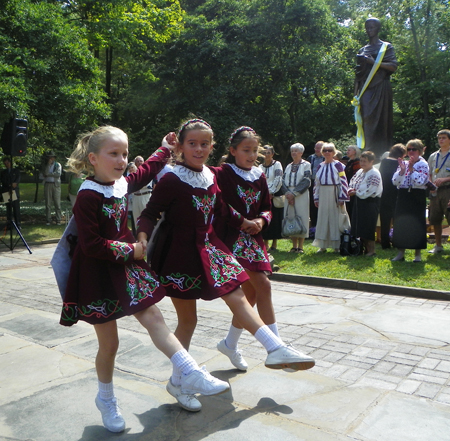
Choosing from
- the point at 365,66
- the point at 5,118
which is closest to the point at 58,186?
the point at 5,118

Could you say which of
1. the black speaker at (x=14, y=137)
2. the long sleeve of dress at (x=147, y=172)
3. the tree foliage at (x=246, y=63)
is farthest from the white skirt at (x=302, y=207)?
the tree foliage at (x=246, y=63)

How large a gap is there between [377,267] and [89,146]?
6.03 metres

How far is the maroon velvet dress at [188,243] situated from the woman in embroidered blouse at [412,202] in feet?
18.4

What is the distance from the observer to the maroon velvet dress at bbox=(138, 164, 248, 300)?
3396mm

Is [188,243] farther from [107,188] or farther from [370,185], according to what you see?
[370,185]

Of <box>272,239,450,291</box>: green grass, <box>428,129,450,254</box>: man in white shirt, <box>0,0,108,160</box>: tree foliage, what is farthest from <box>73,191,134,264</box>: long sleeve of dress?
<box>0,0,108,160</box>: tree foliage

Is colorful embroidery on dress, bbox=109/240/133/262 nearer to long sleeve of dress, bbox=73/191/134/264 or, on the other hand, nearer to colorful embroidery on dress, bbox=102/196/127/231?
long sleeve of dress, bbox=73/191/134/264

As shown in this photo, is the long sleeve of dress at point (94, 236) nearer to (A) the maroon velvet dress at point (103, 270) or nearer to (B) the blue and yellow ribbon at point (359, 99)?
(A) the maroon velvet dress at point (103, 270)

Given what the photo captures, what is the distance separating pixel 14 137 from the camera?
11.3m

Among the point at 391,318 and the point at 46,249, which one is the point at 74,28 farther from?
the point at 391,318

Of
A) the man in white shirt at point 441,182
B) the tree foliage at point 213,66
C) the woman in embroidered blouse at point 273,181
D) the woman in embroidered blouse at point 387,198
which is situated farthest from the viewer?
the tree foliage at point 213,66

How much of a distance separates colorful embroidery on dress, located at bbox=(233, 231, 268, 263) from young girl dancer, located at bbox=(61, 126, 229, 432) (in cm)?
78

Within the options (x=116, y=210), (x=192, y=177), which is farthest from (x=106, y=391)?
(x=192, y=177)

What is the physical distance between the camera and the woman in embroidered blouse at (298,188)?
9820 mm
